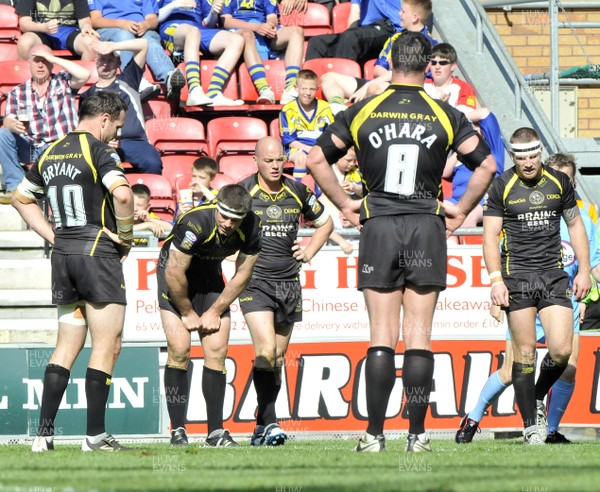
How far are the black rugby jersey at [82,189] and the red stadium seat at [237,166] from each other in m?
6.20

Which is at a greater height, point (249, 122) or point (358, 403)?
point (249, 122)

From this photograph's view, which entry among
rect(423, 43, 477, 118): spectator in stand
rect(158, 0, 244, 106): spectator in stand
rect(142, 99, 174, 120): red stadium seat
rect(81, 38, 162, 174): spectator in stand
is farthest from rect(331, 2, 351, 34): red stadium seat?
rect(81, 38, 162, 174): spectator in stand

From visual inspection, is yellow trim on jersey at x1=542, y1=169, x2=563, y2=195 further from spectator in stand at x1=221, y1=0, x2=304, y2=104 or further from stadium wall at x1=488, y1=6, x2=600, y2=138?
stadium wall at x1=488, y1=6, x2=600, y2=138

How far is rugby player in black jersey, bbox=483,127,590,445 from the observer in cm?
919

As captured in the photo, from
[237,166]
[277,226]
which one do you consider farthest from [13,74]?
[277,226]


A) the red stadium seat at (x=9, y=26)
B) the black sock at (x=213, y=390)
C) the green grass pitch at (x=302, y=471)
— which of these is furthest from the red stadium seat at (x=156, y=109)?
the green grass pitch at (x=302, y=471)

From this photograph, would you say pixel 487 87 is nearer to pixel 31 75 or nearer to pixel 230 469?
pixel 31 75

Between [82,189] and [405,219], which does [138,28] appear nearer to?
[82,189]

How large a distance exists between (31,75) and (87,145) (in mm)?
6535

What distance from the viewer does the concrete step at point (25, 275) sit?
509 inches

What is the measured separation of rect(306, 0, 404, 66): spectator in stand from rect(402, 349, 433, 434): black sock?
9353mm

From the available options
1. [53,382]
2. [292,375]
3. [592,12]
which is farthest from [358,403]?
[592,12]

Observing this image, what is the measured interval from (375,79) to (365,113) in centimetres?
771

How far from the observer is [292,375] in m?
11.9
